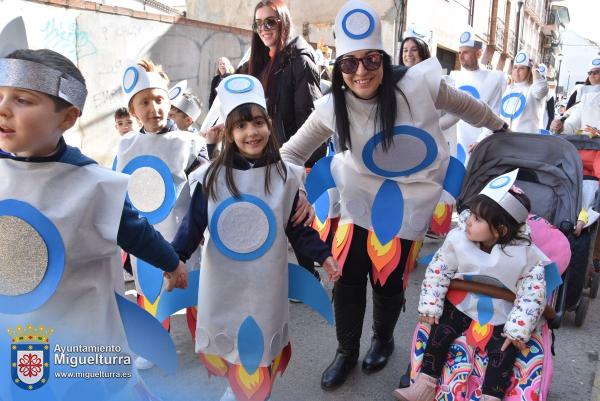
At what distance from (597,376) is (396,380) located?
115 cm

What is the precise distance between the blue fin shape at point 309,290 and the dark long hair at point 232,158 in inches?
16.4

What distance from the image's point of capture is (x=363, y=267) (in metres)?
2.75

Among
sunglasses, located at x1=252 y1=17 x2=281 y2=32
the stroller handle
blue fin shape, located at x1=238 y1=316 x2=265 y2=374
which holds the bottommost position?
blue fin shape, located at x1=238 y1=316 x2=265 y2=374

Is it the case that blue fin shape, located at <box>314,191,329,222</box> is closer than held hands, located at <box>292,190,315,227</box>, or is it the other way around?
held hands, located at <box>292,190,315,227</box>

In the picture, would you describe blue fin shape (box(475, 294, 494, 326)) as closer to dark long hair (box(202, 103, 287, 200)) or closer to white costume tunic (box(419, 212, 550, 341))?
white costume tunic (box(419, 212, 550, 341))

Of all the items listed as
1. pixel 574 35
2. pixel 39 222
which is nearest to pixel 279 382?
pixel 39 222

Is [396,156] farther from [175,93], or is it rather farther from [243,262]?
[175,93]

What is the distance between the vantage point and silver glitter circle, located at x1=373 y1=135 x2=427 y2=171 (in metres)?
2.49

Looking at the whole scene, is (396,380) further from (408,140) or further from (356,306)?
(408,140)

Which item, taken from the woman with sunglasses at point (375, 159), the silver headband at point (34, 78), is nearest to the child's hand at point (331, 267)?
the woman with sunglasses at point (375, 159)

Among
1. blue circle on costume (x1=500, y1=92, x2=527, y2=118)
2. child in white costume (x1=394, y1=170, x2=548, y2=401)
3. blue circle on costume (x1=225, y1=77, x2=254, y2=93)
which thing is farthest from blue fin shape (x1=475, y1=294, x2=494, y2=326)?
blue circle on costume (x1=500, y1=92, x2=527, y2=118)

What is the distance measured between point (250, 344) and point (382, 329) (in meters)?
0.98

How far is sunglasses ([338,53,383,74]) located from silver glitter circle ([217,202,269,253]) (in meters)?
0.76

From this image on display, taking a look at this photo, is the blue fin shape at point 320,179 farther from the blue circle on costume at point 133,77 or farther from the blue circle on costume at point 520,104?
the blue circle on costume at point 520,104
